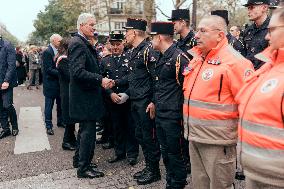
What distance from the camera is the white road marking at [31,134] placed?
7.10 meters

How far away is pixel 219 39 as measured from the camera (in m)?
3.56

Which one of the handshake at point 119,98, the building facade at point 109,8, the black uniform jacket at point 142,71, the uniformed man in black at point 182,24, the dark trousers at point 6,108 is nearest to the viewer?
the black uniform jacket at point 142,71

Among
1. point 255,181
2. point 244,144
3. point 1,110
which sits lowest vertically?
point 1,110

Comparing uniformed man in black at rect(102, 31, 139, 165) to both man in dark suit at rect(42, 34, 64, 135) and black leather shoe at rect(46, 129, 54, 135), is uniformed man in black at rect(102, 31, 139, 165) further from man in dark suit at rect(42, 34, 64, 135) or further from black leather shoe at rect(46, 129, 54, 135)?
black leather shoe at rect(46, 129, 54, 135)

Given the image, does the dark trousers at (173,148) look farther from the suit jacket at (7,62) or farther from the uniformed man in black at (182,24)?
the suit jacket at (7,62)

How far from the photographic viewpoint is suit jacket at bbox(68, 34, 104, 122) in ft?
17.0

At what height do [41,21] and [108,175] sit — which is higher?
[41,21]

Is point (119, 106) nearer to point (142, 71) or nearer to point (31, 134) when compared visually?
point (142, 71)

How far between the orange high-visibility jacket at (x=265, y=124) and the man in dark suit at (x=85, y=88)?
291 centimetres

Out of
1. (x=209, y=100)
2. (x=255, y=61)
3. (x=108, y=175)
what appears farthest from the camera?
(x=108, y=175)

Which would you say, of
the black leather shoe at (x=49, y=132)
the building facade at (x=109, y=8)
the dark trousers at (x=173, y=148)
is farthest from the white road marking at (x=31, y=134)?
the building facade at (x=109, y=8)

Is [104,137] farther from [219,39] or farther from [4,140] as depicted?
[219,39]

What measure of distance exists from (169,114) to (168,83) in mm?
365

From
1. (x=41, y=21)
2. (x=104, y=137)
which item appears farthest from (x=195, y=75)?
(x=41, y=21)
